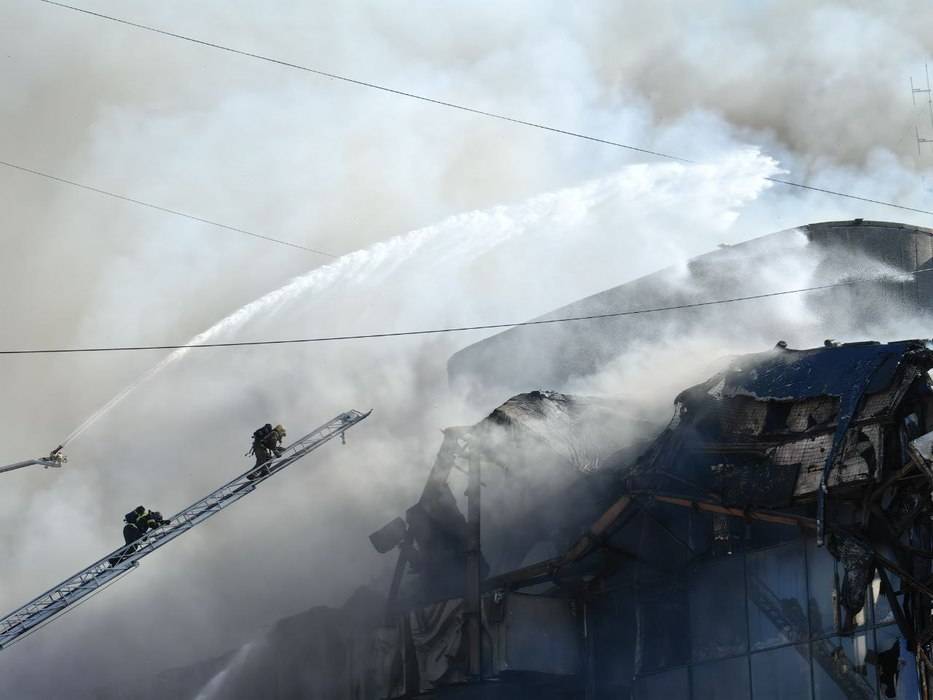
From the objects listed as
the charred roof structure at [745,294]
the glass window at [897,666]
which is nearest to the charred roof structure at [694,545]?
the glass window at [897,666]

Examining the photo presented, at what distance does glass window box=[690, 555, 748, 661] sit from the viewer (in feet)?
102

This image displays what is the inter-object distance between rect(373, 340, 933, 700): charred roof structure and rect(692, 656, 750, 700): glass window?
5cm

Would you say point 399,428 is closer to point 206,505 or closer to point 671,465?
point 206,505

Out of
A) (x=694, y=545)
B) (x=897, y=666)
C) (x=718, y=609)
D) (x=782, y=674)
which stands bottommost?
(x=897, y=666)

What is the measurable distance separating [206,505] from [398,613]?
21.3 ft

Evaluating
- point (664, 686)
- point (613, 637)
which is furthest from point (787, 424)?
point (613, 637)

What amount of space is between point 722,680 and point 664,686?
2.06 m

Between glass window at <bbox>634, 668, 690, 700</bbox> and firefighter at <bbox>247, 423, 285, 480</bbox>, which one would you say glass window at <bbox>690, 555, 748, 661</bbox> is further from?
firefighter at <bbox>247, 423, 285, 480</bbox>

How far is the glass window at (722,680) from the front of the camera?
30734 mm

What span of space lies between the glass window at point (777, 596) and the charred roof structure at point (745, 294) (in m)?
13.8

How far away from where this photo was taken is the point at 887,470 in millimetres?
27203

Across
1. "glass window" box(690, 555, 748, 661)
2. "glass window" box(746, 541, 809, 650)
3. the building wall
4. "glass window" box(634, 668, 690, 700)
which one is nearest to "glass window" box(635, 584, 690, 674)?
the building wall

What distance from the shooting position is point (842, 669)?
28.1 m

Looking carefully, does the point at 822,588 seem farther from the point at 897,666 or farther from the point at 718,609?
the point at 718,609
